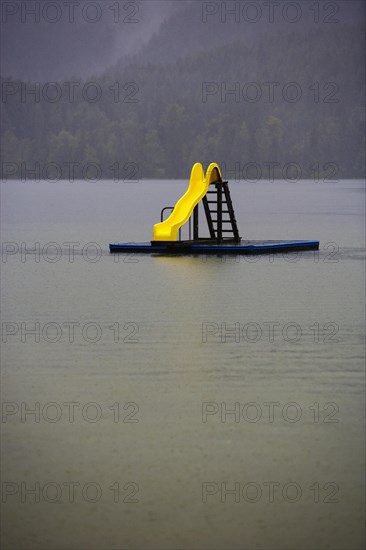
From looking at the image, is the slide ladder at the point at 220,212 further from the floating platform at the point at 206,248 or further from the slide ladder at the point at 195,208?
the floating platform at the point at 206,248

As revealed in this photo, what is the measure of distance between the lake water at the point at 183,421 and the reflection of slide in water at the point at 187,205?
25.4 ft

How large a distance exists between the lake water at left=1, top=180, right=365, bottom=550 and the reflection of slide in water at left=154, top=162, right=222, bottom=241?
7729 millimetres

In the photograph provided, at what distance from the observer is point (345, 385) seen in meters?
11.4

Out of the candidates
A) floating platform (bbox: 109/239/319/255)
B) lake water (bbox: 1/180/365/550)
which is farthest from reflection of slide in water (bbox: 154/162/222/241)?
lake water (bbox: 1/180/365/550)

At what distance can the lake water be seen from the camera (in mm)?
7488

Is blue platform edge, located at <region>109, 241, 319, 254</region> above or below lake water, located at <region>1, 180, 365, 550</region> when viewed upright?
above

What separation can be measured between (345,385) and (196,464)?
120 inches

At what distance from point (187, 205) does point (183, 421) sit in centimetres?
1893

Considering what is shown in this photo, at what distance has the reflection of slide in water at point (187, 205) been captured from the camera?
2805 centimetres

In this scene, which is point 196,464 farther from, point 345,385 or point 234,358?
point 234,358

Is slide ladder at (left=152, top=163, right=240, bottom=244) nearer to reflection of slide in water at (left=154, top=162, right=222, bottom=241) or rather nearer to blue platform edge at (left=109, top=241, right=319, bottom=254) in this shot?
reflection of slide in water at (left=154, top=162, right=222, bottom=241)

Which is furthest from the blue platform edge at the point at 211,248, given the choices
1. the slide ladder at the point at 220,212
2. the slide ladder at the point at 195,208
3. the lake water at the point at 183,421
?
the lake water at the point at 183,421

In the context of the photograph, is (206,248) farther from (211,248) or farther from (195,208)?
(195,208)

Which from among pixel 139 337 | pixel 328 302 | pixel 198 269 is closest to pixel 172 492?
pixel 139 337
